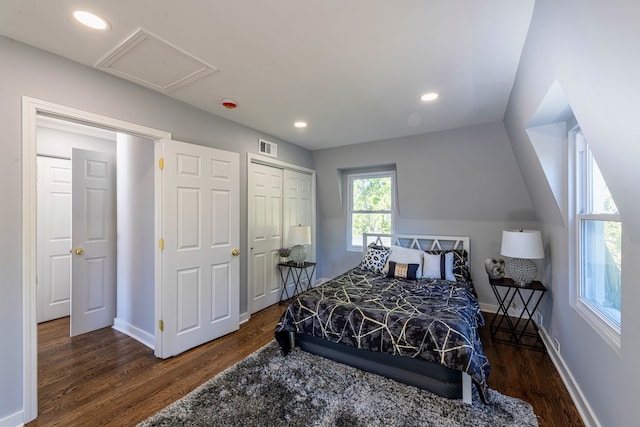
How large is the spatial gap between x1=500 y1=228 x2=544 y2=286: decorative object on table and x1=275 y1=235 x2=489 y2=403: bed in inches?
20.9

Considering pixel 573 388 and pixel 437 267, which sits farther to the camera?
pixel 437 267

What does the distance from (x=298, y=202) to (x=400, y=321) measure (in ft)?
9.26

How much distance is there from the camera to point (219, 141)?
3.14 metres

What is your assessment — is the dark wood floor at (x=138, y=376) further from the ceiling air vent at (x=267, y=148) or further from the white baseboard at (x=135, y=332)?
the ceiling air vent at (x=267, y=148)

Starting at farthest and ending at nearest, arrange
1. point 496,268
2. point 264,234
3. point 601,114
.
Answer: point 264,234, point 496,268, point 601,114

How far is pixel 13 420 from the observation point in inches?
68.1

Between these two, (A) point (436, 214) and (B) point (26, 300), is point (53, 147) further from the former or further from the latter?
(A) point (436, 214)

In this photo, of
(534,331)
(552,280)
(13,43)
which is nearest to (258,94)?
(13,43)

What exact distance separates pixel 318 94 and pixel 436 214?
2624 millimetres

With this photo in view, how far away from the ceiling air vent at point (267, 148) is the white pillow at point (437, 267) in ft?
8.49

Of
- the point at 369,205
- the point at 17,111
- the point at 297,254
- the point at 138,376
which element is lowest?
the point at 138,376

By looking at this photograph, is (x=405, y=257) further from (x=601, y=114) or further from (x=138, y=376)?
(x=138, y=376)

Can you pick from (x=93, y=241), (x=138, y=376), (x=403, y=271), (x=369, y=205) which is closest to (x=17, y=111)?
(x=93, y=241)

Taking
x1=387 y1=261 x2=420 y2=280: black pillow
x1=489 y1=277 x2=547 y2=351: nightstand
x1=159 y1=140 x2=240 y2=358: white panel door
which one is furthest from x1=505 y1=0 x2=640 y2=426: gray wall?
x1=159 y1=140 x2=240 y2=358: white panel door
